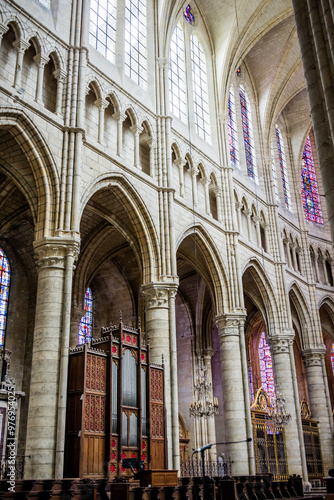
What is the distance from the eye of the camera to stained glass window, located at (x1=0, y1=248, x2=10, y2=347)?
63.2ft

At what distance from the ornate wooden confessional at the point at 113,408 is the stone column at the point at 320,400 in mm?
13581

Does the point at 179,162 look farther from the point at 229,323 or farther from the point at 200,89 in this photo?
the point at 229,323

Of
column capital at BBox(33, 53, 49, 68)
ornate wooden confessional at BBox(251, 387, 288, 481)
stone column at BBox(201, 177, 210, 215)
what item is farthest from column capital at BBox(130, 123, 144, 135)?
ornate wooden confessional at BBox(251, 387, 288, 481)

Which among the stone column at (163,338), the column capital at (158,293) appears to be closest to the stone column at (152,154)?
the column capital at (158,293)

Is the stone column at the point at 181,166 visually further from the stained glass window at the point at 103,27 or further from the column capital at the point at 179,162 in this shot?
the stained glass window at the point at 103,27

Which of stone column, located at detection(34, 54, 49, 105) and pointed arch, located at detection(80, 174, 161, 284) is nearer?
stone column, located at detection(34, 54, 49, 105)

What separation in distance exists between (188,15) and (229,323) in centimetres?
1367

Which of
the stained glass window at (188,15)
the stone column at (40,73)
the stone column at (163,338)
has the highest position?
the stained glass window at (188,15)

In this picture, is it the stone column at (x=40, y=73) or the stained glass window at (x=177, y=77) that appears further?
the stained glass window at (x=177, y=77)

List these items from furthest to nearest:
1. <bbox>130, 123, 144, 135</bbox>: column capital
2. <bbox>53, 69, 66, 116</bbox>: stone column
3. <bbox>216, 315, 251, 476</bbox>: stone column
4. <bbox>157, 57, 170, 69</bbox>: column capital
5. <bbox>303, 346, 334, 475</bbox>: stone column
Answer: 1. <bbox>303, 346, 334, 475</bbox>: stone column
2. <bbox>157, 57, 170, 69</bbox>: column capital
3. <bbox>216, 315, 251, 476</bbox>: stone column
4. <bbox>130, 123, 144, 135</bbox>: column capital
5. <bbox>53, 69, 66, 116</bbox>: stone column

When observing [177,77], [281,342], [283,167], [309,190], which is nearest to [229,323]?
[281,342]

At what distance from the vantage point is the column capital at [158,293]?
53.6 feet

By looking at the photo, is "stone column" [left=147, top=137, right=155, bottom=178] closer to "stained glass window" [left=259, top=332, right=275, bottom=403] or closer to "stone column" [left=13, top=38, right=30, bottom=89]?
"stone column" [left=13, top=38, right=30, bottom=89]

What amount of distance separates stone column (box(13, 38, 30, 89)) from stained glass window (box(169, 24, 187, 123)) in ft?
24.9
